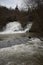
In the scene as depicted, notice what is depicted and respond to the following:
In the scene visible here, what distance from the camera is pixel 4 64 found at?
427 centimetres

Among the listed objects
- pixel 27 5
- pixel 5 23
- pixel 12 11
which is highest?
pixel 27 5

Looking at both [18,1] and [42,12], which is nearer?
[42,12]

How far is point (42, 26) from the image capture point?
1496 cm

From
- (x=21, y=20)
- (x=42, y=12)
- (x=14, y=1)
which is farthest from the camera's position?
(x=14, y=1)

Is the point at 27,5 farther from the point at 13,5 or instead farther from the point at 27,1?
the point at 13,5

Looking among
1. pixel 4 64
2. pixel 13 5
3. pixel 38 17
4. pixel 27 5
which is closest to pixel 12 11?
pixel 13 5

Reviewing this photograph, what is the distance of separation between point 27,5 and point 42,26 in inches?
240

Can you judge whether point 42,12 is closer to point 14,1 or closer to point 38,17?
point 38,17

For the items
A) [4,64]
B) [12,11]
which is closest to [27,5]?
[12,11]

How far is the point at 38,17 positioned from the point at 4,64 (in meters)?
11.4

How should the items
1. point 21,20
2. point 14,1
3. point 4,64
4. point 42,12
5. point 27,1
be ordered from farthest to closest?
point 14,1
point 21,20
point 27,1
point 42,12
point 4,64

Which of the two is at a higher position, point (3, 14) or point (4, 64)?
point (4, 64)

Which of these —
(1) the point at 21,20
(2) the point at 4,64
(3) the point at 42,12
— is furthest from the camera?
(1) the point at 21,20

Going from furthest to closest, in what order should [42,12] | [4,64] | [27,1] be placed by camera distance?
[27,1]
[42,12]
[4,64]
